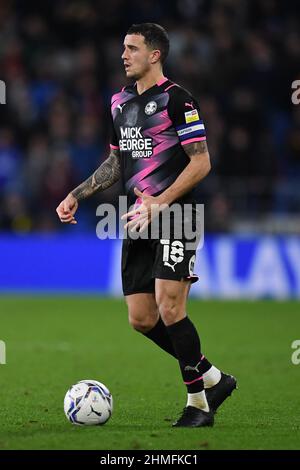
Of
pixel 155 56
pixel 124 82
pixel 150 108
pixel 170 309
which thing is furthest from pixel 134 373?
pixel 124 82

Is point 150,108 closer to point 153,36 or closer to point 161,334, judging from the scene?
point 153,36

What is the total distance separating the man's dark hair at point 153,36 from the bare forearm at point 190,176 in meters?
0.70

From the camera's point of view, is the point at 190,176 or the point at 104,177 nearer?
the point at 190,176

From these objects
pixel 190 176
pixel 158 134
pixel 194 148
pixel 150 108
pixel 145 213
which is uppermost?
pixel 150 108

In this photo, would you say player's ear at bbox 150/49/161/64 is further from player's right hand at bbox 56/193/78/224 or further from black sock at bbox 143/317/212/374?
black sock at bbox 143/317/212/374

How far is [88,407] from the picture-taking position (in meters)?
6.25

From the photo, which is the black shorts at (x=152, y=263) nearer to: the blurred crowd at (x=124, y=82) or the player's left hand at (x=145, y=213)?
the player's left hand at (x=145, y=213)

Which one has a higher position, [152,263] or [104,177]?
[104,177]

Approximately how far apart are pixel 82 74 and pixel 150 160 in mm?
12483

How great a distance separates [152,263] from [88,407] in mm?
1003

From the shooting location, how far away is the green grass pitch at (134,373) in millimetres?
5762

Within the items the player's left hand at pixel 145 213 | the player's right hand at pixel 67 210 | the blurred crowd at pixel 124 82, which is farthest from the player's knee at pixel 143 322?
the blurred crowd at pixel 124 82
